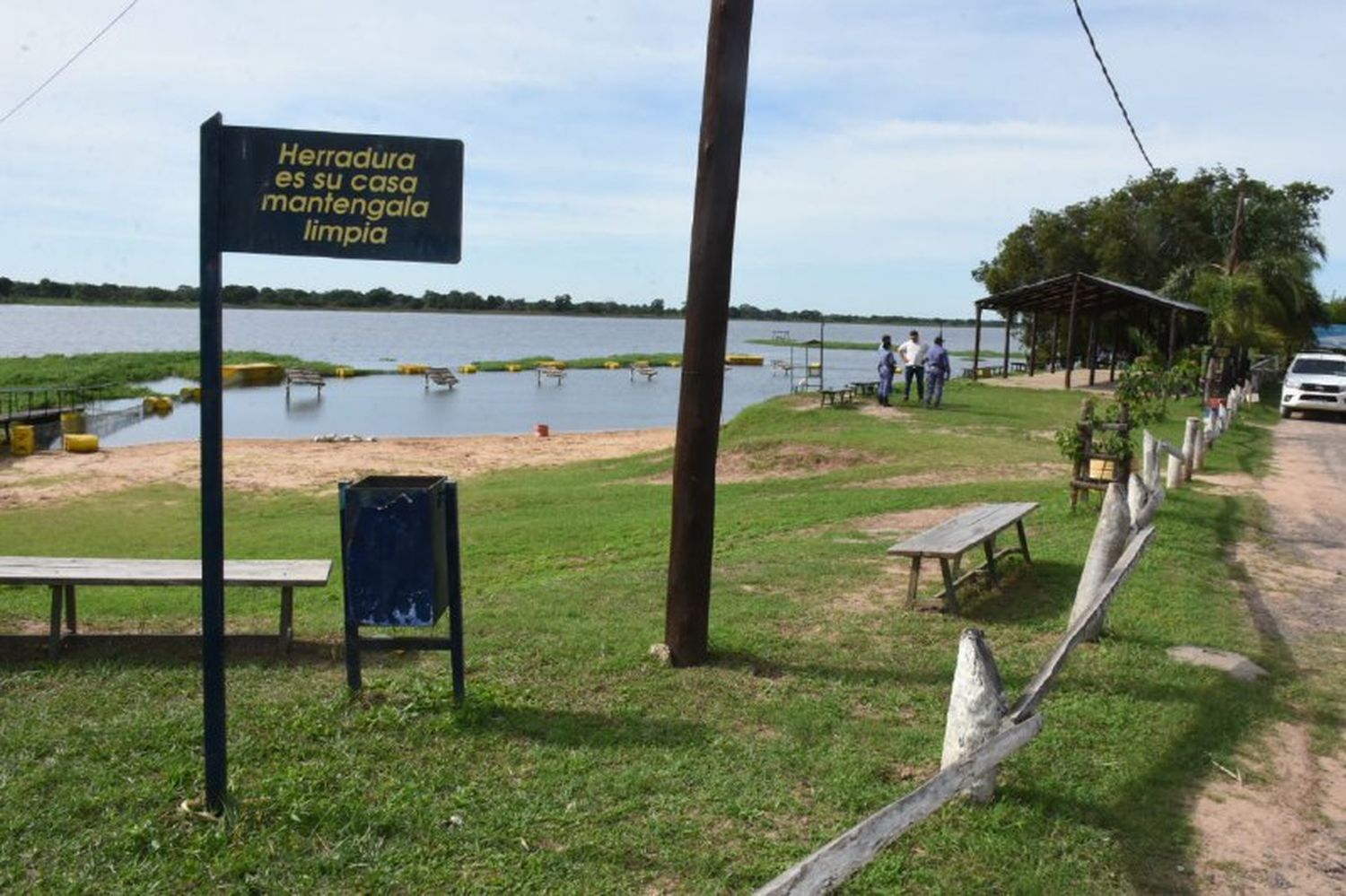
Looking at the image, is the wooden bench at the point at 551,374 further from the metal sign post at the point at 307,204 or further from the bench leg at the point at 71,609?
the metal sign post at the point at 307,204

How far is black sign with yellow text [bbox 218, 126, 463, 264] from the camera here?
4062mm

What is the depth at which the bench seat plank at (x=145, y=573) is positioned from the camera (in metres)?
6.30

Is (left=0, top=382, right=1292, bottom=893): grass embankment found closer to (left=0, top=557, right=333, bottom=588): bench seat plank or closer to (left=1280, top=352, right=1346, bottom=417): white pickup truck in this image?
(left=0, top=557, right=333, bottom=588): bench seat plank

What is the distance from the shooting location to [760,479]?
18203 mm

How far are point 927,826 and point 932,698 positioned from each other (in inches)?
58.6

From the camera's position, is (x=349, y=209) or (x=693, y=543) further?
(x=693, y=543)

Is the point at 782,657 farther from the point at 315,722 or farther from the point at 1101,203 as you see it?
the point at 1101,203

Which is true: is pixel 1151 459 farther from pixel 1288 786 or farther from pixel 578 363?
pixel 578 363

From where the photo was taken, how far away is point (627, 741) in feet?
16.3

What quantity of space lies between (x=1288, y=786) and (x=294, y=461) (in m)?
25.3

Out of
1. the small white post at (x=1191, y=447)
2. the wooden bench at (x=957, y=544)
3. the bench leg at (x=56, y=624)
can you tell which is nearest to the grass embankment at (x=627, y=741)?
the bench leg at (x=56, y=624)

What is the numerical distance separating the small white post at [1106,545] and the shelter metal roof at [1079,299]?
25.2 metres

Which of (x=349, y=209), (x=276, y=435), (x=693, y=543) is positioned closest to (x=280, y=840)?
(x=349, y=209)

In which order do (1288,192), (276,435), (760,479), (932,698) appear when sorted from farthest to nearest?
1. (1288,192)
2. (276,435)
3. (760,479)
4. (932,698)
